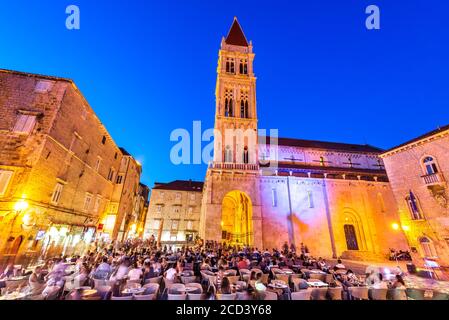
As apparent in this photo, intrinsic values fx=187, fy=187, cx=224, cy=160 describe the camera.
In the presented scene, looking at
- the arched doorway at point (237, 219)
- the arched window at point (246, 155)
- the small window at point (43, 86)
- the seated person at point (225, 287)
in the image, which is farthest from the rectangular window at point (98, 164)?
the seated person at point (225, 287)

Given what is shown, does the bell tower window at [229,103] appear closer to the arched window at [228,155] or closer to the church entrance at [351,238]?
the arched window at [228,155]

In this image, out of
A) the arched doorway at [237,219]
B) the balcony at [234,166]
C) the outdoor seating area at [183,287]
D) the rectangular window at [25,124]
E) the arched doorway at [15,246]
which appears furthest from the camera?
the balcony at [234,166]

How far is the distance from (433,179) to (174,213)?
3619 centimetres

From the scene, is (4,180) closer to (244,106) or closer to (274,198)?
(274,198)

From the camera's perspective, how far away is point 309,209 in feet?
72.2

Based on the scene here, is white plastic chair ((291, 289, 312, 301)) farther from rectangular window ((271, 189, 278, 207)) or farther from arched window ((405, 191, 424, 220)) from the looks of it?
arched window ((405, 191, 424, 220))

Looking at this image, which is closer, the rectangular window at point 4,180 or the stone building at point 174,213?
the rectangular window at point 4,180

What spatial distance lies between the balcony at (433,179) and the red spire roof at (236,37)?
29278 mm

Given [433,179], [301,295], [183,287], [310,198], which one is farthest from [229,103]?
[301,295]

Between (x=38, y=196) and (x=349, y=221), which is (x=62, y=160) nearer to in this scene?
(x=38, y=196)

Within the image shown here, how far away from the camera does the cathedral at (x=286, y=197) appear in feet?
68.2

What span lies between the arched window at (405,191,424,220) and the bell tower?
571 inches
